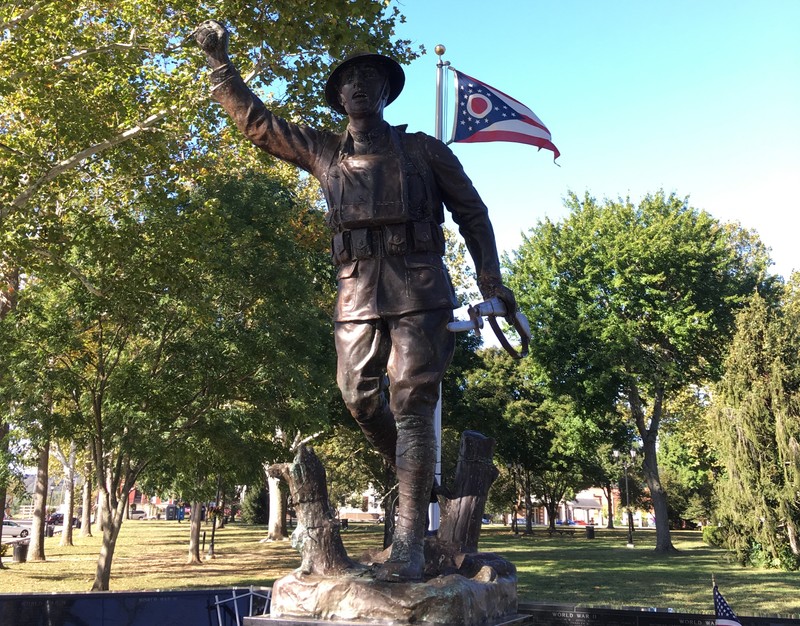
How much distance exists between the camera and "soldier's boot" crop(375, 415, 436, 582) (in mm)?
3906

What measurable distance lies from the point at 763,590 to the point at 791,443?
8357mm

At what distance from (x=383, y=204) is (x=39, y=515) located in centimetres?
2567

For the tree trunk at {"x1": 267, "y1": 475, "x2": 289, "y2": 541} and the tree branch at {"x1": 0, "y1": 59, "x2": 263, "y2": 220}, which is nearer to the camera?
the tree branch at {"x1": 0, "y1": 59, "x2": 263, "y2": 220}

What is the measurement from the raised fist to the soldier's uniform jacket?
78mm

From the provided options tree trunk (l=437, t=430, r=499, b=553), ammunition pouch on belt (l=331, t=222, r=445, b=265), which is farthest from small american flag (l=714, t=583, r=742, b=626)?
ammunition pouch on belt (l=331, t=222, r=445, b=265)

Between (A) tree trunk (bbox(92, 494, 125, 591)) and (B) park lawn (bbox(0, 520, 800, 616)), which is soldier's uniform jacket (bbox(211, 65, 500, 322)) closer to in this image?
(B) park lawn (bbox(0, 520, 800, 616))

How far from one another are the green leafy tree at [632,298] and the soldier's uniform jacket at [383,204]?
26096mm

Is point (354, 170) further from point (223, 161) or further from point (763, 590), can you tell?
point (763, 590)

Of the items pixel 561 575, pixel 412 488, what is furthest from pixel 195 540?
pixel 412 488

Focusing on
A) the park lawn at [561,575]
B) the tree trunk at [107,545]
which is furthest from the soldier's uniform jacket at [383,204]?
the tree trunk at [107,545]

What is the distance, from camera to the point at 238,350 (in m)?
17.3

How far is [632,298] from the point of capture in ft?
98.9

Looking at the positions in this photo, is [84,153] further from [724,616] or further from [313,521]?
[724,616]

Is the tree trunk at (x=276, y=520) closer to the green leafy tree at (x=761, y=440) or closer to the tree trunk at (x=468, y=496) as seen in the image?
→ the green leafy tree at (x=761, y=440)
